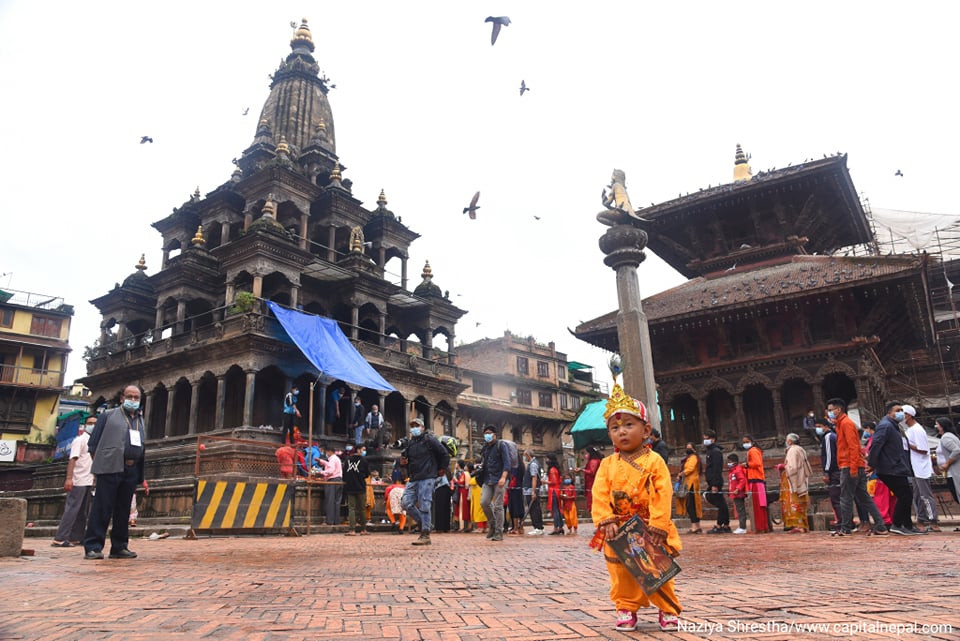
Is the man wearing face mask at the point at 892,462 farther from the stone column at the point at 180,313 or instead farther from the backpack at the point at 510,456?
the stone column at the point at 180,313

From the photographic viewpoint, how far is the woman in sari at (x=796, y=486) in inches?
458

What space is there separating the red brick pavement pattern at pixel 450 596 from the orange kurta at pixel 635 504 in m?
0.16

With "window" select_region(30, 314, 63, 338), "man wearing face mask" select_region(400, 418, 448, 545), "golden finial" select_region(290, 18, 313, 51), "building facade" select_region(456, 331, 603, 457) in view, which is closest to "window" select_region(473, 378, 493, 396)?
"building facade" select_region(456, 331, 603, 457)

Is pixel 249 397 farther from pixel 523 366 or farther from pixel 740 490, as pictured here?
pixel 523 366

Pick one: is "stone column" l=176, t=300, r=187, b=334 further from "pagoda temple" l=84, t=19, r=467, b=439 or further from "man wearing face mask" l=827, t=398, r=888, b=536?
"man wearing face mask" l=827, t=398, r=888, b=536

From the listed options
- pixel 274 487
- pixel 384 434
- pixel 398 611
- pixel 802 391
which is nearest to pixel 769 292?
pixel 802 391

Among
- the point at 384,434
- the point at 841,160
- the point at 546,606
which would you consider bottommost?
the point at 546,606

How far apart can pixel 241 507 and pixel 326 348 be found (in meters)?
11.8

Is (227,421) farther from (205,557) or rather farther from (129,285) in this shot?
(205,557)

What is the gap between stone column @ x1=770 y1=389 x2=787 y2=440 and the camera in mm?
21750

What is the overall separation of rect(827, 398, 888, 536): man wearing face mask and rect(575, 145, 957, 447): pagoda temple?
12.0 meters

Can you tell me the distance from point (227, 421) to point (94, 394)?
30.9ft

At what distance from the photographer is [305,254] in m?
29.2

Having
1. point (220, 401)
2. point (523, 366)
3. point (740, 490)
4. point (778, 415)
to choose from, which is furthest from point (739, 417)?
point (523, 366)
